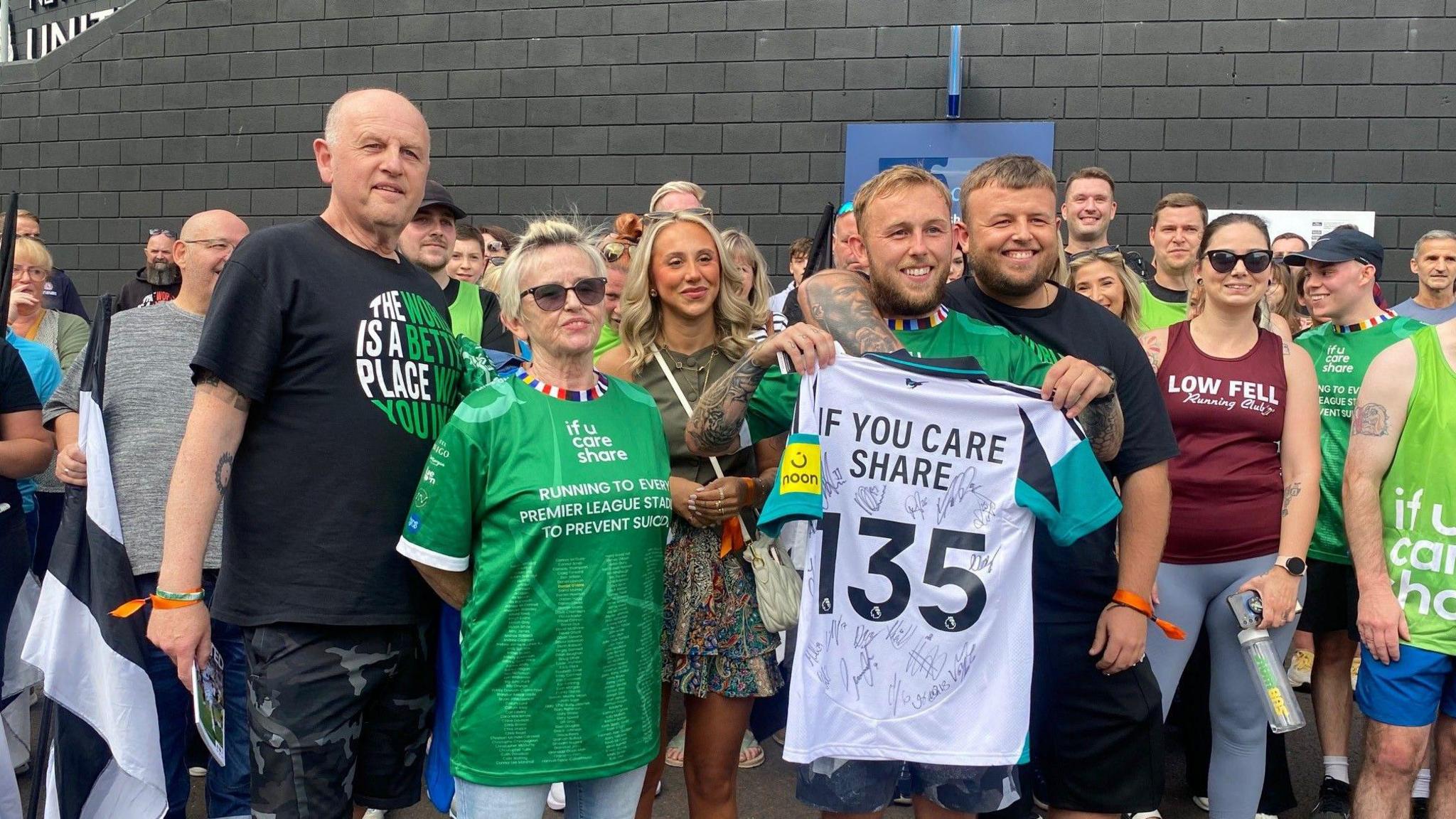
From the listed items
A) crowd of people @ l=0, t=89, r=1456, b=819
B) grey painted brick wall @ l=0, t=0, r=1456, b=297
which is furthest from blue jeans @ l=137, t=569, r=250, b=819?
grey painted brick wall @ l=0, t=0, r=1456, b=297

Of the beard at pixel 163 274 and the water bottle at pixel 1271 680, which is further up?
the beard at pixel 163 274

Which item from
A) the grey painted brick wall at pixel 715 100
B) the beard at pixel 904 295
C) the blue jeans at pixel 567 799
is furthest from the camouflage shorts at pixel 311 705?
the grey painted brick wall at pixel 715 100

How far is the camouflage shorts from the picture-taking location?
96.6 inches

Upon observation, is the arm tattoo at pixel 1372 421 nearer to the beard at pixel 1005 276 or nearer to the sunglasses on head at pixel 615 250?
the beard at pixel 1005 276

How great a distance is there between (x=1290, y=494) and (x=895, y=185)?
1.91 m

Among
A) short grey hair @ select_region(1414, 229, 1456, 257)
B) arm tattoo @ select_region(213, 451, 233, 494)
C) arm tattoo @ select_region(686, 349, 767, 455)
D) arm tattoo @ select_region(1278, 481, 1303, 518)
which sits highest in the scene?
short grey hair @ select_region(1414, 229, 1456, 257)

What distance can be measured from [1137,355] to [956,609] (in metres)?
0.83

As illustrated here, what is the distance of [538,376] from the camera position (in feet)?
8.68

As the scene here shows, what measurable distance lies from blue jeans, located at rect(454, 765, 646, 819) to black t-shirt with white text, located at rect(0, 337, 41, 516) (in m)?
2.05

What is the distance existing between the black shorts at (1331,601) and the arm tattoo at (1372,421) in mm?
1111

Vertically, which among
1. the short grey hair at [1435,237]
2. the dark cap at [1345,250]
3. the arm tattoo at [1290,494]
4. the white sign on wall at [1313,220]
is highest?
the white sign on wall at [1313,220]

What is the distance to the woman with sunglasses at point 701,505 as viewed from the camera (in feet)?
9.99

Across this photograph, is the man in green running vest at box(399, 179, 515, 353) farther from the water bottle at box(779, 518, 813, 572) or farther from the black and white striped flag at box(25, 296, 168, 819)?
the black and white striped flag at box(25, 296, 168, 819)

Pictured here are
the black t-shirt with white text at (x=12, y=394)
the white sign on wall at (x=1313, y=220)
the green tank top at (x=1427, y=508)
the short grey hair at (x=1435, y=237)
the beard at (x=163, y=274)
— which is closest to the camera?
the green tank top at (x=1427, y=508)
